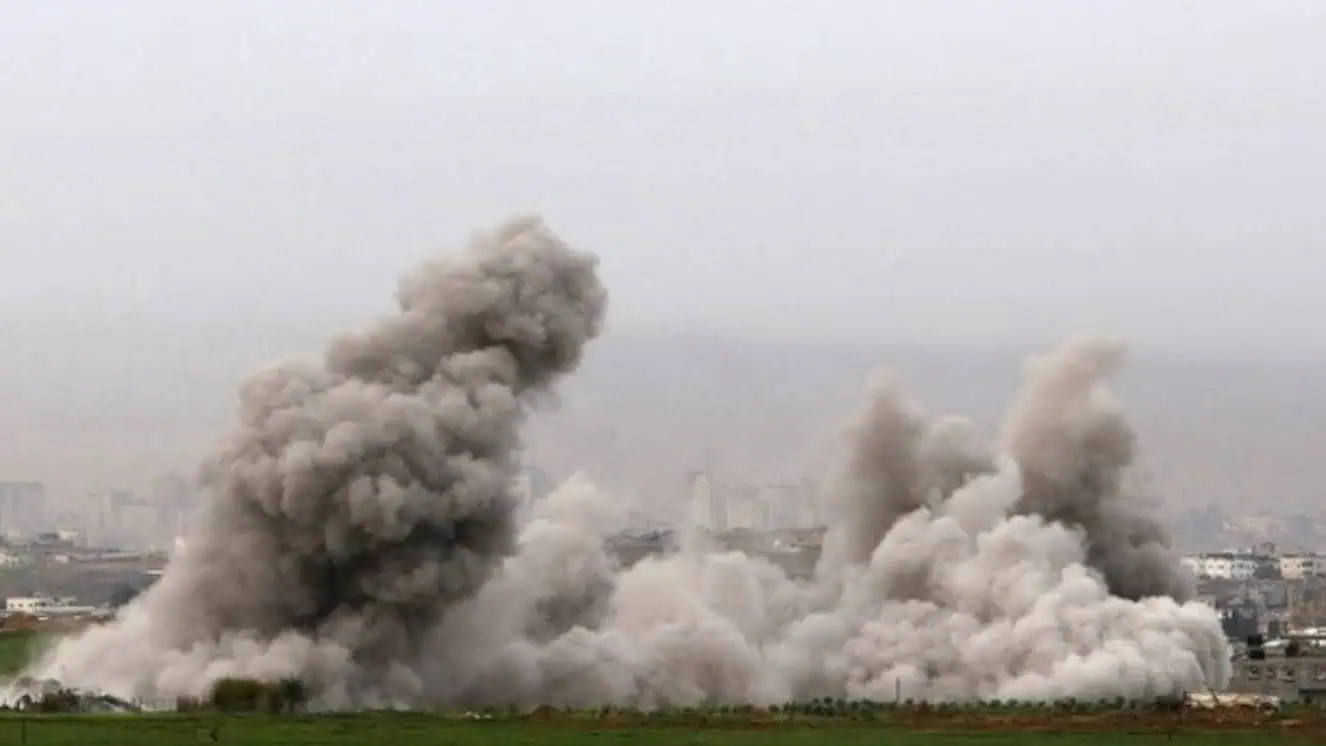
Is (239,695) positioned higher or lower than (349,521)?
lower

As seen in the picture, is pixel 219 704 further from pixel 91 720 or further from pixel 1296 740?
pixel 1296 740

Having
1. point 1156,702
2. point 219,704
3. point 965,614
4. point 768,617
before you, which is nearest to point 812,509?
point 768,617

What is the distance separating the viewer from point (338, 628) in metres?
80.5

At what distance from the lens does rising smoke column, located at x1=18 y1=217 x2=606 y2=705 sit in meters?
80.1

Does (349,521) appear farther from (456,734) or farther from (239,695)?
(456,734)

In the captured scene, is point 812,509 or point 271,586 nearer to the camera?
point 271,586

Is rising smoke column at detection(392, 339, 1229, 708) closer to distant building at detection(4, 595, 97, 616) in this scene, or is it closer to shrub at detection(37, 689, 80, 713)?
shrub at detection(37, 689, 80, 713)

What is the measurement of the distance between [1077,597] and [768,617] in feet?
58.9

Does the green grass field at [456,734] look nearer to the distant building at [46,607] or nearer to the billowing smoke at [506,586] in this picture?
the billowing smoke at [506,586]

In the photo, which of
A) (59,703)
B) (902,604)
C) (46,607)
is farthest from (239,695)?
(46,607)

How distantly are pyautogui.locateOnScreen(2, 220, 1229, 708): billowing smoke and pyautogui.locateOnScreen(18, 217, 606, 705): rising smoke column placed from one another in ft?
0.33

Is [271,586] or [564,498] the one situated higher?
[564,498]

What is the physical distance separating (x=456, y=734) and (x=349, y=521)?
16.6 m

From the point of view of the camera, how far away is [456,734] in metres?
65.6
